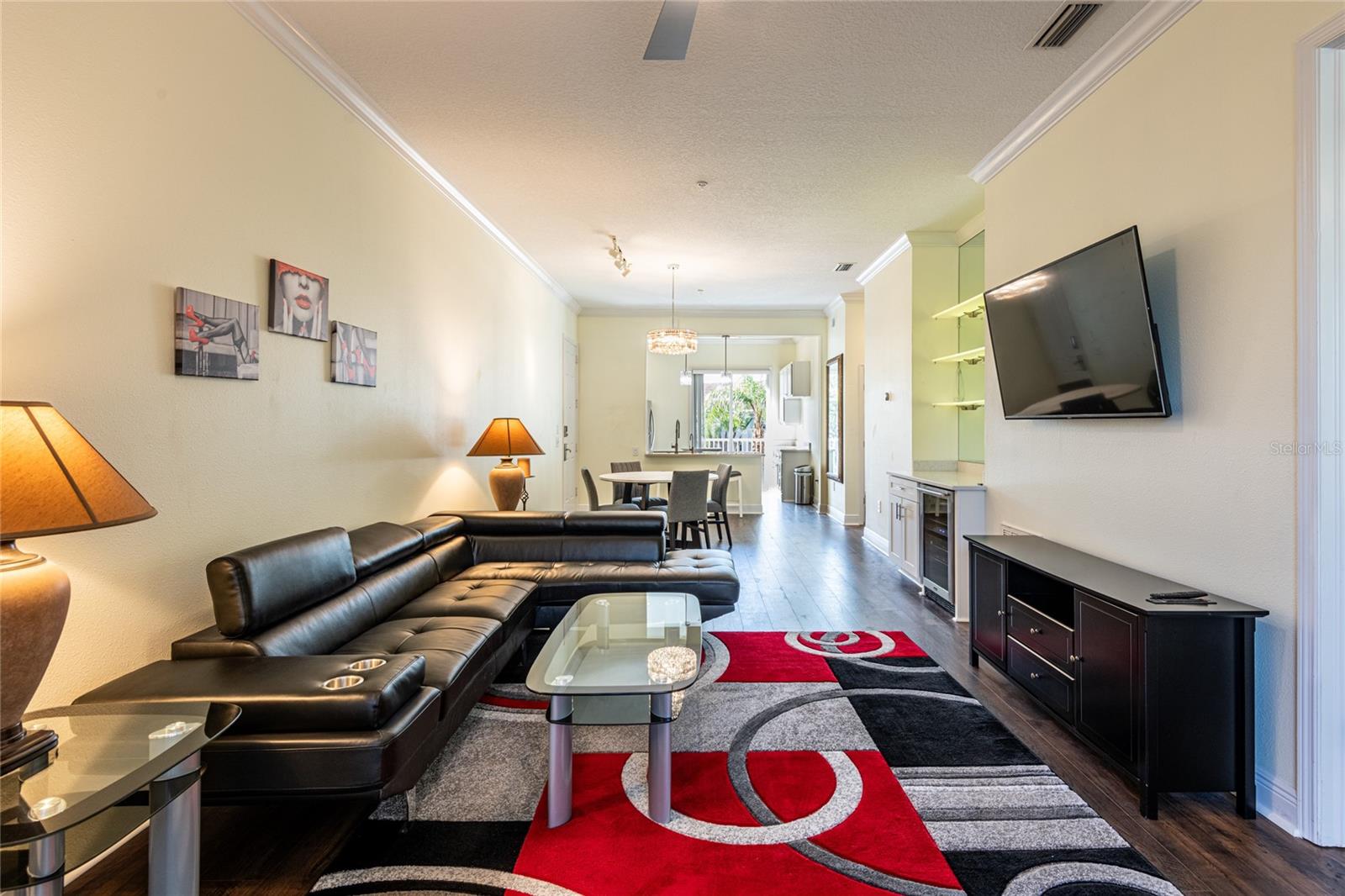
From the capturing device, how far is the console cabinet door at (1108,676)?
2.11 metres

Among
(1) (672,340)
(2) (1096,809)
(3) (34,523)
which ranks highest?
(1) (672,340)

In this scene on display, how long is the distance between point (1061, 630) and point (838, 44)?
8.81 ft

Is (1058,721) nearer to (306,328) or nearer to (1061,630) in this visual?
(1061,630)

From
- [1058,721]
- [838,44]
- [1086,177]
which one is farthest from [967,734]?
[838,44]

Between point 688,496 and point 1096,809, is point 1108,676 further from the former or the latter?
point 688,496

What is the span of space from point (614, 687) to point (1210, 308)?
2565mm

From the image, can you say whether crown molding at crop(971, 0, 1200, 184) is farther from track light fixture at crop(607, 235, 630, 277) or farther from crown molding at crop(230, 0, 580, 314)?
crown molding at crop(230, 0, 580, 314)

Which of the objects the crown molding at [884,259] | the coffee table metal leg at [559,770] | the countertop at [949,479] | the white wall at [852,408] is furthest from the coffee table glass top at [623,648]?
the white wall at [852,408]

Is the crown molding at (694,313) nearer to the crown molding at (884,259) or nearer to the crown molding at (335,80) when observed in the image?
the crown molding at (884,259)

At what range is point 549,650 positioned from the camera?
240 centimetres

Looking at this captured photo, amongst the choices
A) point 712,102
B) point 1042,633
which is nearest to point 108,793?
point 1042,633

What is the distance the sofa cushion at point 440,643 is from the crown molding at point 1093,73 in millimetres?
3680

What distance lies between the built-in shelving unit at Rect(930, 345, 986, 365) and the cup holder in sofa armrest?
4.25m

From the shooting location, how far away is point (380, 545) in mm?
3020
